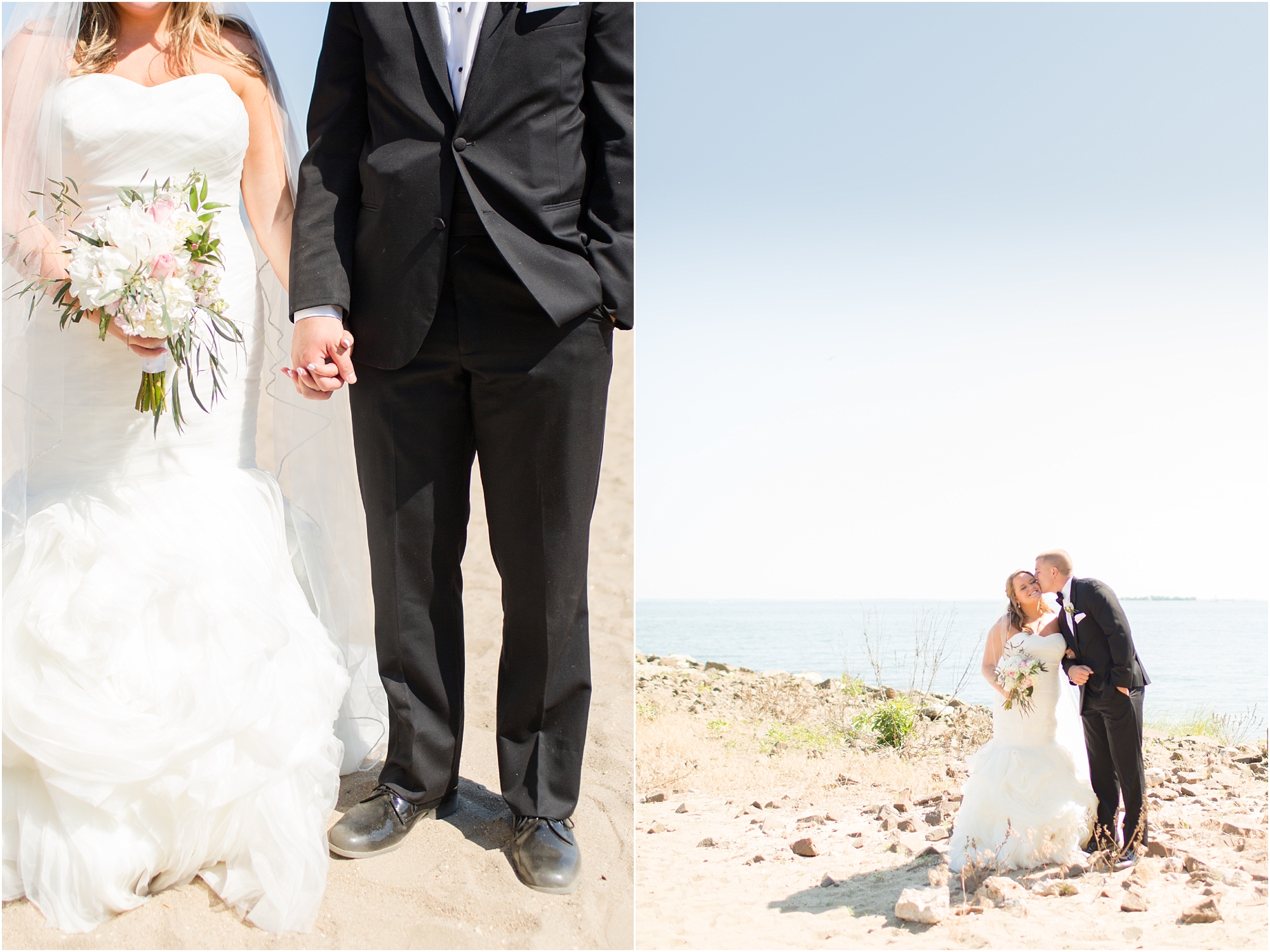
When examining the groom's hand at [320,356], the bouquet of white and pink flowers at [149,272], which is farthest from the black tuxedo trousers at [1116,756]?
the bouquet of white and pink flowers at [149,272]

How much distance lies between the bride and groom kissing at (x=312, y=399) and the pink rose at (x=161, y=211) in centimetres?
24

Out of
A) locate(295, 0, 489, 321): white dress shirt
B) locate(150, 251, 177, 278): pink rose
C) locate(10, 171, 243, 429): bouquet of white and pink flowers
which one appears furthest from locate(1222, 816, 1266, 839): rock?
locate(150, 251, 177, 278): pink rose

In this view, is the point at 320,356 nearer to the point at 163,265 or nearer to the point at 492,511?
the point at 163,265

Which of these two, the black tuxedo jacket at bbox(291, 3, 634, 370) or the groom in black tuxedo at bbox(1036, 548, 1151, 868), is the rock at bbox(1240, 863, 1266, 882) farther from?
the black tuxedo jacket at bbox(291, 3, 634, 370)

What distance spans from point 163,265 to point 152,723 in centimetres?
96

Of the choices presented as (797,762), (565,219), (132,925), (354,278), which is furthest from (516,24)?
(797,762)

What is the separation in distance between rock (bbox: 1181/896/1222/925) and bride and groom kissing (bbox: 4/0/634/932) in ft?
7.59

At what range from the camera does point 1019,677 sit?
12.2 ft

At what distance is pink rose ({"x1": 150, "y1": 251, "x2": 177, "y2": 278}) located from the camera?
1871 millimetres

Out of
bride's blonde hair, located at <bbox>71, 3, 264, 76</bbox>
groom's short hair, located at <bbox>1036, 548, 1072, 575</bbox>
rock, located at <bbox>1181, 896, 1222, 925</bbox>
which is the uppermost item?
bride's blonde hair, located at <bbox>71, 3, 264, 76</bbox>

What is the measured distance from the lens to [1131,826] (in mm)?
3613

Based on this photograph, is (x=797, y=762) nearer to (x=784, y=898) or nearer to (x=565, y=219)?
(x=784, y=898)

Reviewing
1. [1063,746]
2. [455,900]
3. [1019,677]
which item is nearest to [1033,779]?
[1063,746]

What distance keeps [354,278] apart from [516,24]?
0.65m
